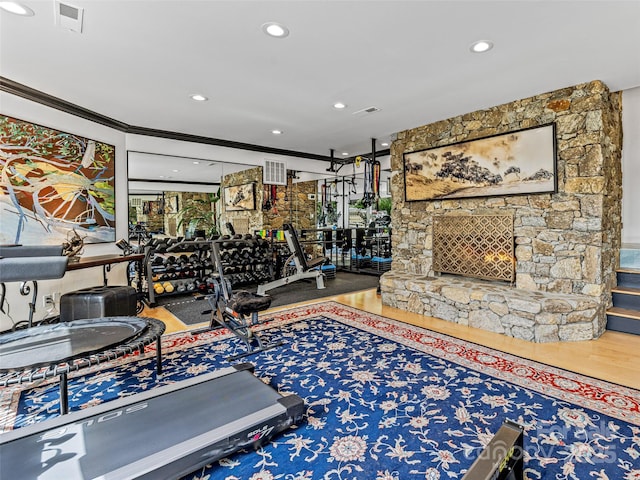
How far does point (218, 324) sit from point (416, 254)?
315 centimetres

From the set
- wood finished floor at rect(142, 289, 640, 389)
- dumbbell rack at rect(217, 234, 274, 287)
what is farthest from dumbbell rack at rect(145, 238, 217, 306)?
wood finished floor at rect(142, 289, 640, 389)

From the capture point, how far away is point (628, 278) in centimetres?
398

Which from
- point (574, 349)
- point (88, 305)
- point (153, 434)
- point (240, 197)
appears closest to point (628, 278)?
point (574, 349)

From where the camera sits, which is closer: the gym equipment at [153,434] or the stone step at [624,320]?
the gym equipment at [153,434]

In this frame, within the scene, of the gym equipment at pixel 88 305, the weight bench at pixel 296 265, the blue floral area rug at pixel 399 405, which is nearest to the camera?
the blue floral area rug at pixel 399 405

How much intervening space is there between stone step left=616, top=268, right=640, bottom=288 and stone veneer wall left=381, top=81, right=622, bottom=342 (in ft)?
0.54

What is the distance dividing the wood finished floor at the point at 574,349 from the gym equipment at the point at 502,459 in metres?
1.75

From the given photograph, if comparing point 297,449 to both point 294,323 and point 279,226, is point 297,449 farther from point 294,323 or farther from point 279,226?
point 279,226

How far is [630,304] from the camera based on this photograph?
3.76 metres

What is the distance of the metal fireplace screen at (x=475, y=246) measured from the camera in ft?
13.5

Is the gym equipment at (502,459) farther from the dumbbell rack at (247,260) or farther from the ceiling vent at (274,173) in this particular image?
the ceiling vent at (274,173)

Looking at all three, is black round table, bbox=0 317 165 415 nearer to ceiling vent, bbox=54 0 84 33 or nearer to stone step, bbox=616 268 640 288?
ceiling vent, bbox=54 0 84 33

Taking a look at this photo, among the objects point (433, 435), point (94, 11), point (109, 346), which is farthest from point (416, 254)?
point (94, 11)

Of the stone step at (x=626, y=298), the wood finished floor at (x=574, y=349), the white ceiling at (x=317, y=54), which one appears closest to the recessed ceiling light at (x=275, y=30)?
the white ceiling at (x=317, y=54)
